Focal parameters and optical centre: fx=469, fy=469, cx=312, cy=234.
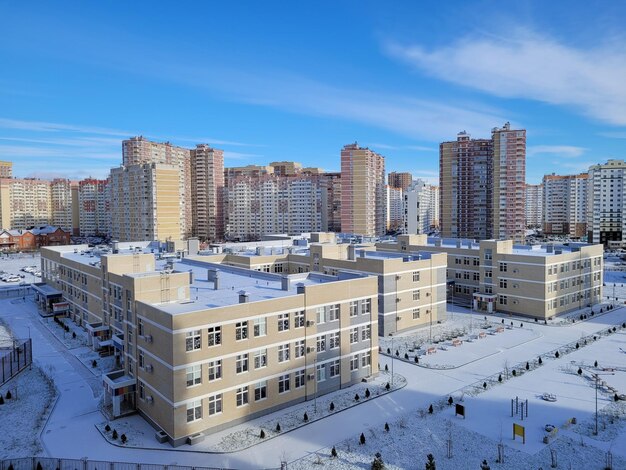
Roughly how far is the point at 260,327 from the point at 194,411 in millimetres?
4664

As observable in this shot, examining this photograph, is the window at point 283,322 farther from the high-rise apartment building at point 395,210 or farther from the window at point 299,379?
the high-rise apartment building at point 395,210

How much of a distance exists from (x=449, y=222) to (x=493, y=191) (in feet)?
47.3

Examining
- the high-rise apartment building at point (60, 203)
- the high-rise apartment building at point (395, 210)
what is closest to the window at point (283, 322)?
the high-rise apartment building at point (395, 210)

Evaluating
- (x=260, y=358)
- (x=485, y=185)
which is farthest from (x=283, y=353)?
(x=485, y=185)

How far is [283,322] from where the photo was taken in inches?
Result: 917

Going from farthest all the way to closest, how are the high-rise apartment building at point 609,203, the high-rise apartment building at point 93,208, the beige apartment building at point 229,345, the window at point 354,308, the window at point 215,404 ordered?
the high-rise apartment building at point 93,208
the high-rise apartment building at point 609,203
the window at point 354,308
the window at point 215,404
the beige apartment building at point 229,345

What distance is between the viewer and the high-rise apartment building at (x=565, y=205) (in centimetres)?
14375

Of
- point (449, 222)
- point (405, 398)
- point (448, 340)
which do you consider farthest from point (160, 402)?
point (449, 222)

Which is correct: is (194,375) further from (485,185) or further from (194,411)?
(485,185)

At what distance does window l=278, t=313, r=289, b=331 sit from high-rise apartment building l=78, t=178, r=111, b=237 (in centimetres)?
13715

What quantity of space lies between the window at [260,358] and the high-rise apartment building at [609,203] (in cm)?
11257

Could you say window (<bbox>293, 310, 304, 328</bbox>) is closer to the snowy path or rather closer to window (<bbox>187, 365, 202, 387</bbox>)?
the snowy path

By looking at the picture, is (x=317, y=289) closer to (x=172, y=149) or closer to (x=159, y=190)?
(x=159, y=190)

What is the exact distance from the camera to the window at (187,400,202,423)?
65.7ft
